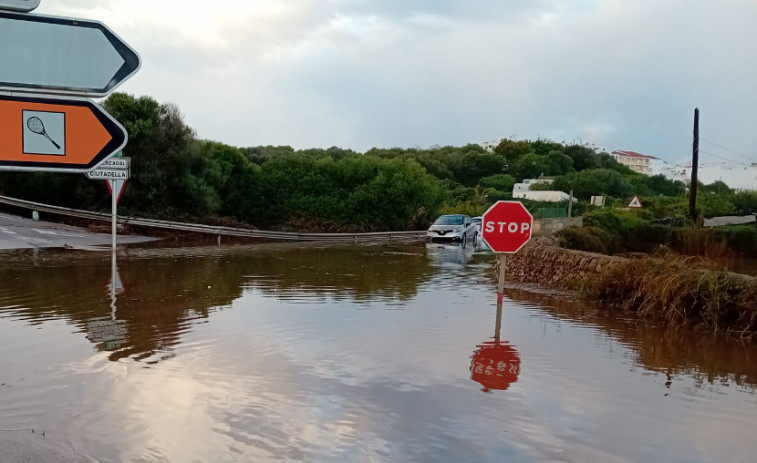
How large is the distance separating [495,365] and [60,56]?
636 cm

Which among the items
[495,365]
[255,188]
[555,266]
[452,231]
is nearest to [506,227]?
[495,365]

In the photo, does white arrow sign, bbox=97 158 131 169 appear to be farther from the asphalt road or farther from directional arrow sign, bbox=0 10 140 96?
directional arrow sign, bbox=0 10 140 96

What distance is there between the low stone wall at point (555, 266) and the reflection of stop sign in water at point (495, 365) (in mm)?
5453

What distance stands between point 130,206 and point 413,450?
86.1ft

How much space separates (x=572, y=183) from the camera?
7400 cm

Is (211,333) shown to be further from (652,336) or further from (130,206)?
(130,206)

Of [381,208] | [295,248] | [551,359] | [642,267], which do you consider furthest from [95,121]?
[381,208]

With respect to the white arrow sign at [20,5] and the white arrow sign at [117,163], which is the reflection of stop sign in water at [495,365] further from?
the white arrow sign at [117,163]

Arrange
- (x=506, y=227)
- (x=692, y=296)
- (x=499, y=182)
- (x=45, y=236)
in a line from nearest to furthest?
(x=506, y=227)
(x=692, y=296)
(x=45, y=236)
(x=499, y=182)

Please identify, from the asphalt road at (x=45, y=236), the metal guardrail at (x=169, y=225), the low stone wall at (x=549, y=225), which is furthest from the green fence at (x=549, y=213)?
the asphalt road at (x=45, y=236)

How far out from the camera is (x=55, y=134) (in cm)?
236

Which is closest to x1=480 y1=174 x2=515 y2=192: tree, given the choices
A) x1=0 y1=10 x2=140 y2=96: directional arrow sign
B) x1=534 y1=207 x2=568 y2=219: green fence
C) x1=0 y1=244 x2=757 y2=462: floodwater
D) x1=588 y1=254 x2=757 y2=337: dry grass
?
x1=534 y1=207 x2=568 y2=219: green fence

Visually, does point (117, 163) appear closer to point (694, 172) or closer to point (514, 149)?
point (694, 172)

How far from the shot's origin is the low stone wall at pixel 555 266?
13961mm
